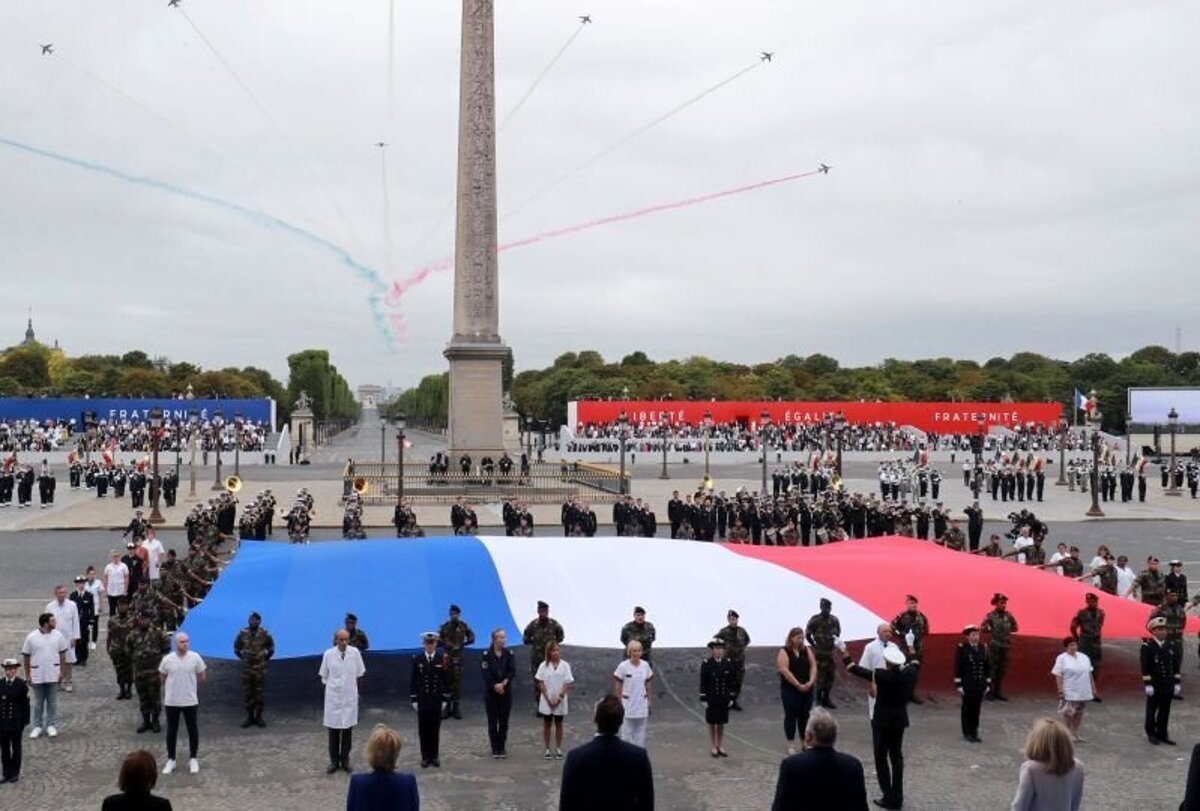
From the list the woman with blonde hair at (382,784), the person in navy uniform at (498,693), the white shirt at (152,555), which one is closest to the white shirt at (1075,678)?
the person in navy uniform at (498,693)

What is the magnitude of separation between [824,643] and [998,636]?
2408 millimetres

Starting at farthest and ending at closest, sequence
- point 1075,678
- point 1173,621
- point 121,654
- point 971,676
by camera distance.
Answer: point 121,654 < point 1173,621 < point 971,676 < point 1075,678

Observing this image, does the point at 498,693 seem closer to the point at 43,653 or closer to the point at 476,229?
the point at 43,653

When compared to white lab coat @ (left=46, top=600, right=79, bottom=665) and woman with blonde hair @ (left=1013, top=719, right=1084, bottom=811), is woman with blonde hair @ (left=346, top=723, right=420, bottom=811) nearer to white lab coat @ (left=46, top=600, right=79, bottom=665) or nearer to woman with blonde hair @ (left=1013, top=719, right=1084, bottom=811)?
woman with blonde hair @ (left=1013, top=719, right=1084, bottom=811)

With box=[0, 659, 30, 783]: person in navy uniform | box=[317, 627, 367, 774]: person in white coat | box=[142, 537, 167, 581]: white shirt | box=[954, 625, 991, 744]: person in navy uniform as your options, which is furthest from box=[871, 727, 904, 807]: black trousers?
box=[142, 537, 167, 581]: white shirt

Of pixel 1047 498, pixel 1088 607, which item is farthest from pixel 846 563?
pixel 1047 498

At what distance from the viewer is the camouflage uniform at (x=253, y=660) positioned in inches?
501

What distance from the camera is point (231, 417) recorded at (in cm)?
9244

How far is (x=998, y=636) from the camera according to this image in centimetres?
1399

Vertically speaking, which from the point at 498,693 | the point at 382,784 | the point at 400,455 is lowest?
the point at 498,693

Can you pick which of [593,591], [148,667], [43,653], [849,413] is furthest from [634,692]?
[849,413]

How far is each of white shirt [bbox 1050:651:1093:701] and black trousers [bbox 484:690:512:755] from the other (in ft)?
19.2

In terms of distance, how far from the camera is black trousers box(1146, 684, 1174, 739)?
480 inches

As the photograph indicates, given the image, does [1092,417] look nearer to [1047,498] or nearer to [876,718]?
[1047,498]
